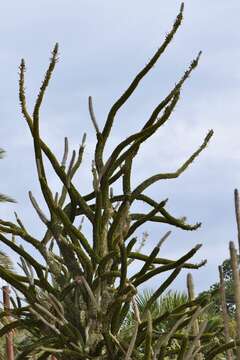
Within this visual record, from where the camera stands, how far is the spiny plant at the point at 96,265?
6641 mm

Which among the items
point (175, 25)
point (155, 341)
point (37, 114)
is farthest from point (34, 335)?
point (175, 25)

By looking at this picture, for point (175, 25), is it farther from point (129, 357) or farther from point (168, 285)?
point (129, 357)

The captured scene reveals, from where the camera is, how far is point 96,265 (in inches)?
267

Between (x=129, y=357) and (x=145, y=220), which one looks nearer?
(x=129, y=357)

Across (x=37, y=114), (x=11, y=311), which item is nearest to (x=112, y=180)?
(x=37, y=114)

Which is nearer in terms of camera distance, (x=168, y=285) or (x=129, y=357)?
(x=129, y=357)

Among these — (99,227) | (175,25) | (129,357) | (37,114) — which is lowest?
(129,357)

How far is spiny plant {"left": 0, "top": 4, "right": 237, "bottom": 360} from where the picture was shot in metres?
6.64

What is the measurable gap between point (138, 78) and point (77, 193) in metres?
0.98

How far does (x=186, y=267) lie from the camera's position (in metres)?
7.09

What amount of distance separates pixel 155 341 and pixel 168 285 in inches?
23.0

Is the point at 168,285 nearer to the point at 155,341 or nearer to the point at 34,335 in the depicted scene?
the point at 155,341

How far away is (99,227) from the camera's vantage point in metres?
6.84

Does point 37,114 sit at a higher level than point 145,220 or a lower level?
higher
